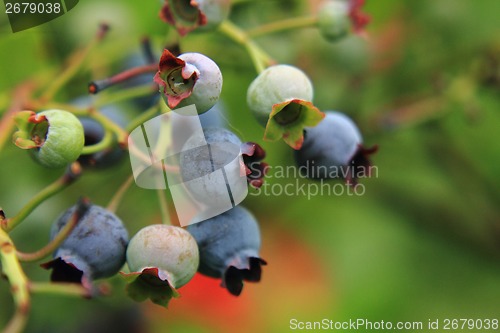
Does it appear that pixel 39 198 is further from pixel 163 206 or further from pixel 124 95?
pixel 124 95

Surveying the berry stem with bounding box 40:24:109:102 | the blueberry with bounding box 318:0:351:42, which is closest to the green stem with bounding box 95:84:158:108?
the berry stem with bounding box 40:24:109:102

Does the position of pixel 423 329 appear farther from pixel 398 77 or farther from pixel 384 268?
pixel 398 77

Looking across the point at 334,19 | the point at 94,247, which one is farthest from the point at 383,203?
the point at 94,247

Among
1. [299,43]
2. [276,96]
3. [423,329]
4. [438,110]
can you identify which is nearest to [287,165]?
[299,43]

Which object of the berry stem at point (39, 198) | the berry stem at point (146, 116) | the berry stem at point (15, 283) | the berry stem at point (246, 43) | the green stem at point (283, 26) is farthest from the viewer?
the green stem at point (283, 26)

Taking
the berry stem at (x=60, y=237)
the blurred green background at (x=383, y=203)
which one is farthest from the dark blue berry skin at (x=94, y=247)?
the blurred green background at (x=383, y=203)

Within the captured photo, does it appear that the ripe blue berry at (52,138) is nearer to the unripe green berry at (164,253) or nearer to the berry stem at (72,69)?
the unripe green berry at (164,253)
